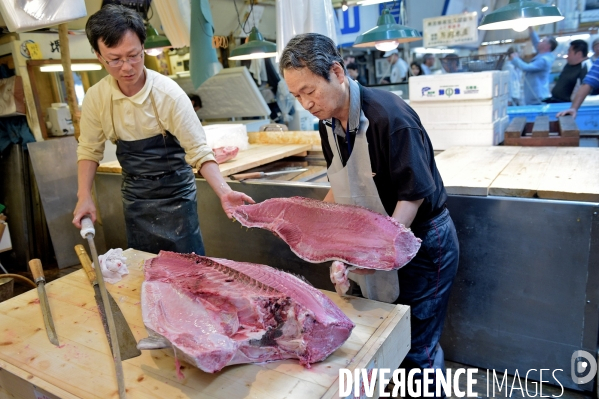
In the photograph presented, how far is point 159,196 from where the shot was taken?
3051 millimetres

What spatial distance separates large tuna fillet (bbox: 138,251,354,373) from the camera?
5.06 ft

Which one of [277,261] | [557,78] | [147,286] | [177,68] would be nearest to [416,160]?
[147,286]

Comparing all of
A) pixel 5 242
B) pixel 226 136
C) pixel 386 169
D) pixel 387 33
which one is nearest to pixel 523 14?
pixel 387 33

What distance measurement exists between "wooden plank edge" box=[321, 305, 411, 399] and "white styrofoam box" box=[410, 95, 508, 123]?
2.91 metres

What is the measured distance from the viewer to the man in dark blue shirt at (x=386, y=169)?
1946 millimetres

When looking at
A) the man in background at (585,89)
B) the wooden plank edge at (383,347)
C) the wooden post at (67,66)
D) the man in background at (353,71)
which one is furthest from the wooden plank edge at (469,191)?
the man in background at (353,71)

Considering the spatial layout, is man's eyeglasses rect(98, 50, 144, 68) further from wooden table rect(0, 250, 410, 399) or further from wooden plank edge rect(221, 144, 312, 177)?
wooden plank edge rect(221, 144, 312, 177)

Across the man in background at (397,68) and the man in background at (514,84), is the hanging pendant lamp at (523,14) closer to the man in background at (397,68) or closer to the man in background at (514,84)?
the man in background at (514,84)

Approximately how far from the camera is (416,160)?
6.40 ft

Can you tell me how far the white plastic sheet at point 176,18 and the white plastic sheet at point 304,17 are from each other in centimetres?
90

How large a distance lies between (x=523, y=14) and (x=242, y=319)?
10.9 feet

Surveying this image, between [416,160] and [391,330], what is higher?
[416,160]

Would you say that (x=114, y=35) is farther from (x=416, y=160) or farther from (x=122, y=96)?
(x=416, y=160)

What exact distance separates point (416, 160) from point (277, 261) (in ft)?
7.02
